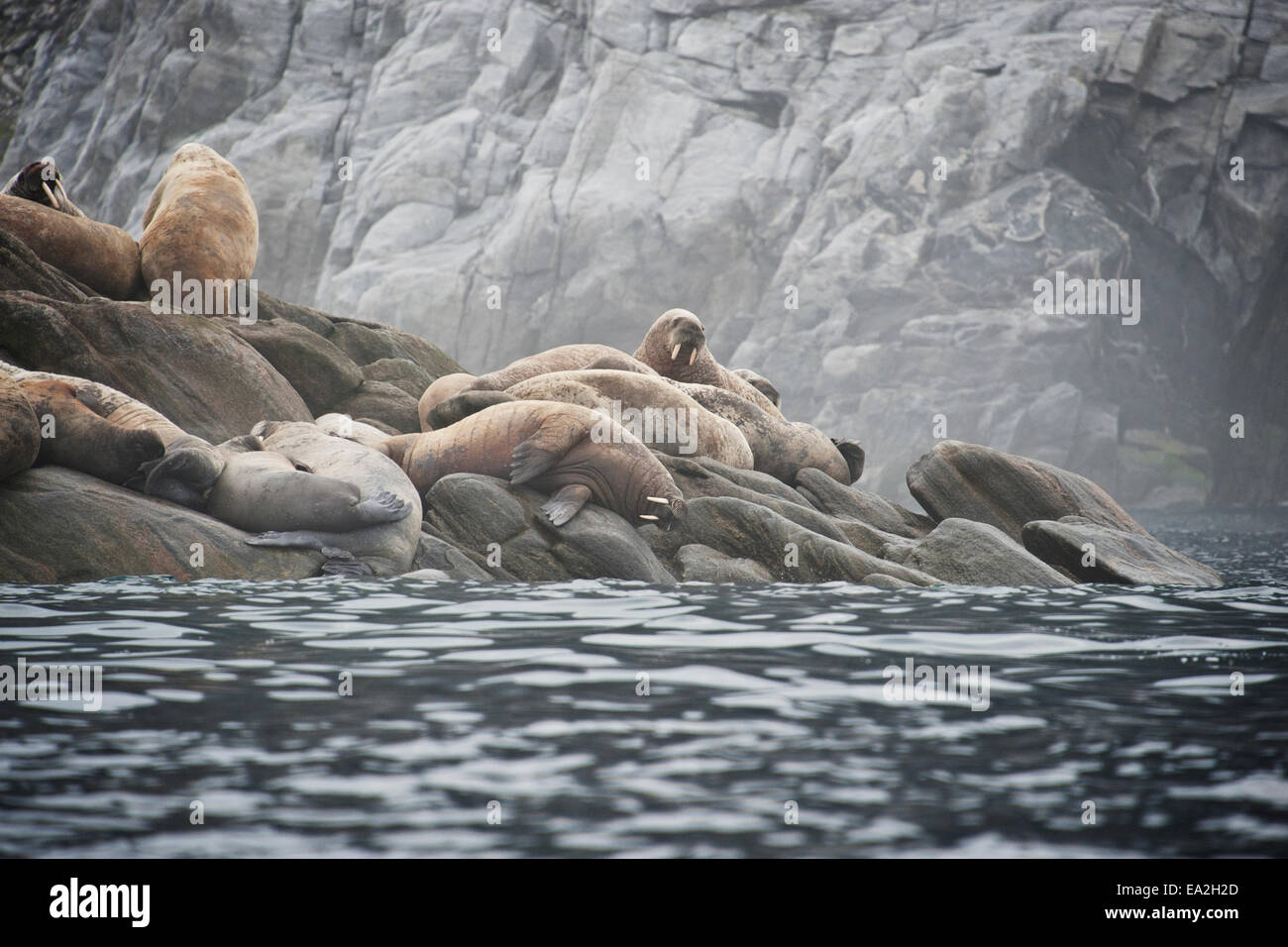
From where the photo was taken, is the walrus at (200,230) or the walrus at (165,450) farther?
the walrus at (200,230)

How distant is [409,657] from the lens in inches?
200

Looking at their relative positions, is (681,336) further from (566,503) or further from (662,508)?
(566,503)

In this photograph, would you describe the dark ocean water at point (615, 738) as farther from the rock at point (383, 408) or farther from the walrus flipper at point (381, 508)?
the rock at point (383, 408)

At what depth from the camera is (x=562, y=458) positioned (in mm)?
9984

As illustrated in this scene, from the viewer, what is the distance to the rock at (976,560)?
32.5 feet

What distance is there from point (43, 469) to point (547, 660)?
480cm

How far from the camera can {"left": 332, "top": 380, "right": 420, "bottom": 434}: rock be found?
12.3 metres

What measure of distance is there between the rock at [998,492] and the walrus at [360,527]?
6.32 meters

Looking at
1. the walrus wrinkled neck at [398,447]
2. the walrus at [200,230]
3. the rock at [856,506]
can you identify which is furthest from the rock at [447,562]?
the walrus at [200,230]

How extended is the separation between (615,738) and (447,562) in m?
5.32

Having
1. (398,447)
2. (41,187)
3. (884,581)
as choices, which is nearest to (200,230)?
(41,187)

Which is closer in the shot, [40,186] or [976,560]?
[976,560]

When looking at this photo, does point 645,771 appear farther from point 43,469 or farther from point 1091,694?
point 43,469

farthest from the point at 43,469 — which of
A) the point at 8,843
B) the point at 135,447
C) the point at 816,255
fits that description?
the point at 816,255
